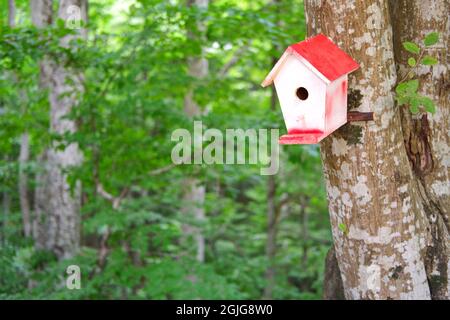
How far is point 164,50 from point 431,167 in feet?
9.61

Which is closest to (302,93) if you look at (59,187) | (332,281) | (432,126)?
(432,126)

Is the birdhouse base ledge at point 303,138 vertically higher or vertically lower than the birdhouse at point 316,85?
lower

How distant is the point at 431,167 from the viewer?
2.32 metres

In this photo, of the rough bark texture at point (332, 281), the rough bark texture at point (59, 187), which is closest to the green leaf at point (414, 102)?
the rough bark texture at point (332, 281)

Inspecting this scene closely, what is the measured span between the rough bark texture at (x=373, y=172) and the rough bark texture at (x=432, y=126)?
0.14 m

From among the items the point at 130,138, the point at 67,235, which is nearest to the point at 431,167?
the point at 130,138

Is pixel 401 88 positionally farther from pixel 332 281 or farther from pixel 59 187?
pixel 59 187

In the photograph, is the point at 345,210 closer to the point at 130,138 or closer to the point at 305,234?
the point at 130,138

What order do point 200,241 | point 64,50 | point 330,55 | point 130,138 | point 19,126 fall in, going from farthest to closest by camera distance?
point 200,241
point 19,126
point 130,138
point 64,50
point 330,55

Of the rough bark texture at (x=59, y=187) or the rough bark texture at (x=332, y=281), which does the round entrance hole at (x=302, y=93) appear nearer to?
the rough bark texture at (x=332, y=281)

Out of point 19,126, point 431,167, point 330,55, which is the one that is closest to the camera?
point 330,55

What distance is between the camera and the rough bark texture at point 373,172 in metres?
2.02

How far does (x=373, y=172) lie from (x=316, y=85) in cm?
45

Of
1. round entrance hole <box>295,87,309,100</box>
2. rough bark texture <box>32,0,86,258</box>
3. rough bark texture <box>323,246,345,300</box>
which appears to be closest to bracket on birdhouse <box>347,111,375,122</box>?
round entrance hole <box>295,87,309,100</box>
